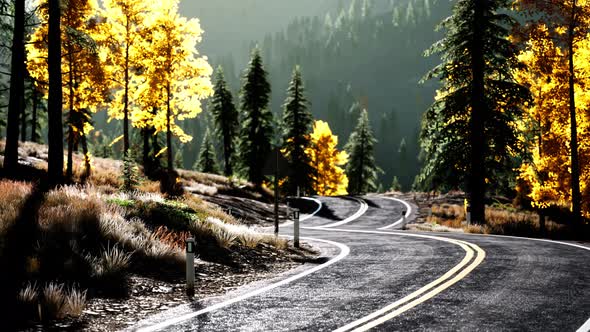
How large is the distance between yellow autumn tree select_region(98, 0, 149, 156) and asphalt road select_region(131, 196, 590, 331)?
1967cm

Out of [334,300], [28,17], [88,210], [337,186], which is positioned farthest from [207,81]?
[337,186]

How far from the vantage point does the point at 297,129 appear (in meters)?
46.7

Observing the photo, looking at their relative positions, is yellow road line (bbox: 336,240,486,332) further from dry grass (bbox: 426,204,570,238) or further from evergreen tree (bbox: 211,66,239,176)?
evergreen tree (bbox: 211,66,239,176)

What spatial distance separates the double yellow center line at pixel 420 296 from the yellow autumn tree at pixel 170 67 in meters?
20.0

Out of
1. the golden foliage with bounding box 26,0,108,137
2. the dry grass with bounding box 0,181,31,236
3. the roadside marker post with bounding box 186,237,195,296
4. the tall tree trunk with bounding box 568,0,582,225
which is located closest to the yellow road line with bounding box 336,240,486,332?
the roadside marker post with bounding box 186,237,195,296

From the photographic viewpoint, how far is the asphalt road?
5.91 m

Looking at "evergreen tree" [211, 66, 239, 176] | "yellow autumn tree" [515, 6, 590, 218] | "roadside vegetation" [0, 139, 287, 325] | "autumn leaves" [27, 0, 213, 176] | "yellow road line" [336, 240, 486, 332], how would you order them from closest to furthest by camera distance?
"yellow road line" [336, 240, 486, 332], "roadside vegetation" [0, 139, 287, 325], "yellow autumn tree" [515, 6, 590, 218], "autumn leaves" [27, 0, 213, 176], "evergreen tree" [211, 66, 239, 176]

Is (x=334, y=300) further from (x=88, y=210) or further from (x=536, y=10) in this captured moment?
(x=536, y=10)

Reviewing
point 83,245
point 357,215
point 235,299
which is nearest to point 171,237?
point 83,245

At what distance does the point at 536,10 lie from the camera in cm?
1798

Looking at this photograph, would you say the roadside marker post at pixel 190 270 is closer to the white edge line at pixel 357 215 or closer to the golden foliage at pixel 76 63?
the white edge line at pixel 357 215

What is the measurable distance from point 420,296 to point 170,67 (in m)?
22.7

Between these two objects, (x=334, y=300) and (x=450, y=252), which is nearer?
(x=334, y=300)

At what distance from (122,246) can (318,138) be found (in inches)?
1933
